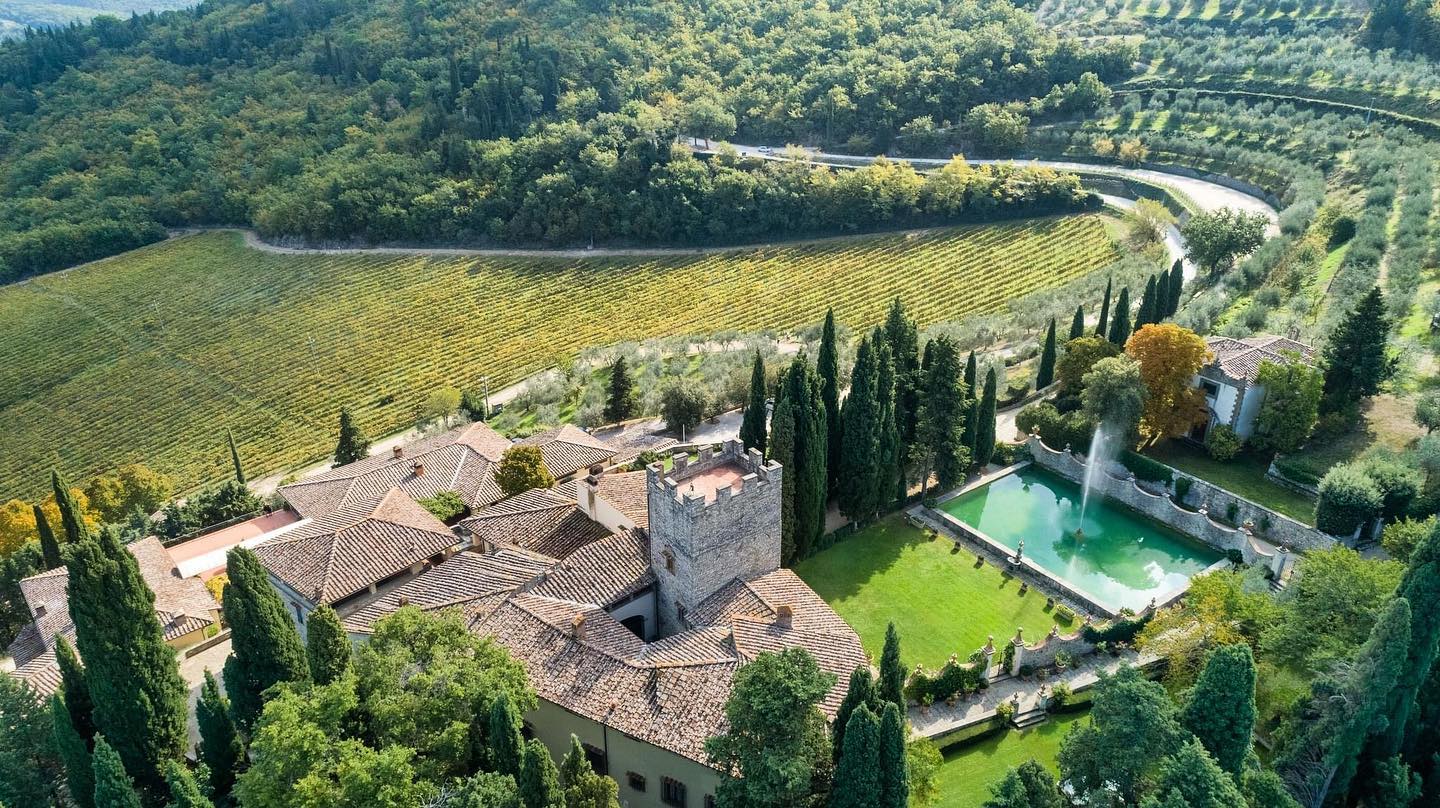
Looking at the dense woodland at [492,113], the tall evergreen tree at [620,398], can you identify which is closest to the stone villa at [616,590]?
the tall evergreen tree at [620,398]

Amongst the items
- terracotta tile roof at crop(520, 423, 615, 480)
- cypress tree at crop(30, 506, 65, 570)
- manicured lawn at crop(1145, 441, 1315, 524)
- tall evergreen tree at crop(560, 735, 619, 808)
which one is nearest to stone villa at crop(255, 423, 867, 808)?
tall evergreen tree at crop(560, 735, 619, 808)

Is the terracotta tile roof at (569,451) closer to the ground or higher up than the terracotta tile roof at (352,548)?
closer to the ground

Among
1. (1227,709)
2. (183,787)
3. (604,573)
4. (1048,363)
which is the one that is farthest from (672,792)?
(1048,363)

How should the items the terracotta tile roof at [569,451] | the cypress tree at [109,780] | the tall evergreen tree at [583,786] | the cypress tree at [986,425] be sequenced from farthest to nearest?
the terracotta tile roof at [569,451]
the cypress tree at [986,425]
the cypress tree at [109,780]
the tall evergreen tree at [583,786]

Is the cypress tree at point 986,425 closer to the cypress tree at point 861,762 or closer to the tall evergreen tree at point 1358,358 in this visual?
the tall evergreen tree at point 1358,358

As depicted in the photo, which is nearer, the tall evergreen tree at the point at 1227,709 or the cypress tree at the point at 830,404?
the tall evergreen tree at the point at 1227,709

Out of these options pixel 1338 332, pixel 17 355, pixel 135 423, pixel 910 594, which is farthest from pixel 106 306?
pixel 1338 332
